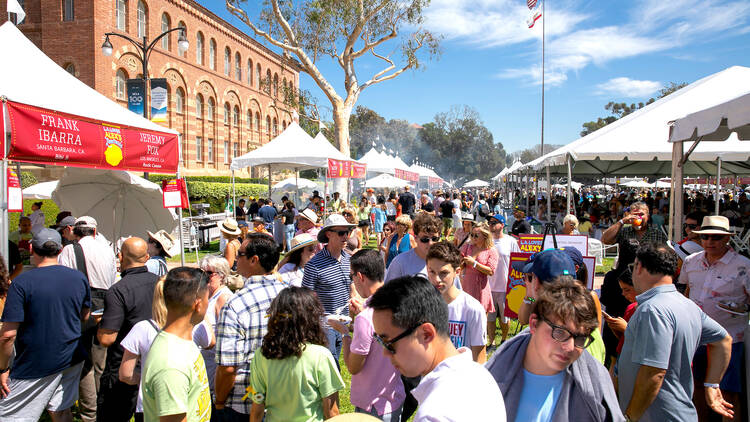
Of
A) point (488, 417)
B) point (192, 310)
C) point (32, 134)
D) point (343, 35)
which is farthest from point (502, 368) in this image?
point (343, 35)

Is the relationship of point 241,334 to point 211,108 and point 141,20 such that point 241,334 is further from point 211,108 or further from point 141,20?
point 211,108

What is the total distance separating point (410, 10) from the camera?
21.2m

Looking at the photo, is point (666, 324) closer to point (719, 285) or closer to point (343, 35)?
point (719, 285)

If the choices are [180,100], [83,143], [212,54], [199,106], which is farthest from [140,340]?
[212,54]

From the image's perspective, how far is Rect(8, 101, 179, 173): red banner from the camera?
186 inches

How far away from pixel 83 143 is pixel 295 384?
15.3 feet

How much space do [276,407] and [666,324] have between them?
218cm

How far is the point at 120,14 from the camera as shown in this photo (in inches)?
1070

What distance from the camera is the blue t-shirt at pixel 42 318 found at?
11.3 feet

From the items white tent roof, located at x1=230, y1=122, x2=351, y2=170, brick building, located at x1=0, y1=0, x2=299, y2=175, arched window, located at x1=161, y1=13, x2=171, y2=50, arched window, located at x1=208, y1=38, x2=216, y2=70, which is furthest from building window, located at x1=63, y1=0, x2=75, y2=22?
white tent roof, located at x1=230, y1=122, x2=351, y2=170

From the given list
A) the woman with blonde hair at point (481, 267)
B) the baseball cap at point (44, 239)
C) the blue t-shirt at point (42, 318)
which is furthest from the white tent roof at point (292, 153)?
the blue t-shirt at point (42, 318)

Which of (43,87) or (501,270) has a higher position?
(43,87)

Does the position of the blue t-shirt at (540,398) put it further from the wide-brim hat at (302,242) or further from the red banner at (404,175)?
the red banner at (404,175)

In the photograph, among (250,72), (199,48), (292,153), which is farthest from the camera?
(250,72)
